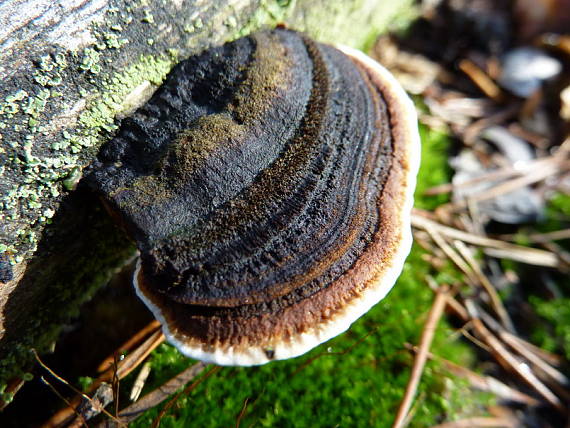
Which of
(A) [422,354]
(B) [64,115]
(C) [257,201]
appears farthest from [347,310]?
(B) [64,115]

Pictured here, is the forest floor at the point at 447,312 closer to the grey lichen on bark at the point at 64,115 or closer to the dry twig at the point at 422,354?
the dry twig at the point at 422,354

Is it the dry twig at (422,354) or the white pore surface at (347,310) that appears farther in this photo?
the dry twig at (422,354)

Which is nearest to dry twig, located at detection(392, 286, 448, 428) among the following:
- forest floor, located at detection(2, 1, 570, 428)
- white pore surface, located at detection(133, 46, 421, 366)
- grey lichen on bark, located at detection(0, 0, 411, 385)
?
forest floor, located at detection(2, 1, 570, 428)

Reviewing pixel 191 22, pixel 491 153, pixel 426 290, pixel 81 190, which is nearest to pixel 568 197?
pixel 491 153

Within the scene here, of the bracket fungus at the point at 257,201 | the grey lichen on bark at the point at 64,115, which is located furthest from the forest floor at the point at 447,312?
the bracket fungus at the point at 257,201

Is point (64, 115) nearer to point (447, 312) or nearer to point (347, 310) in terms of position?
point (347, 310)
